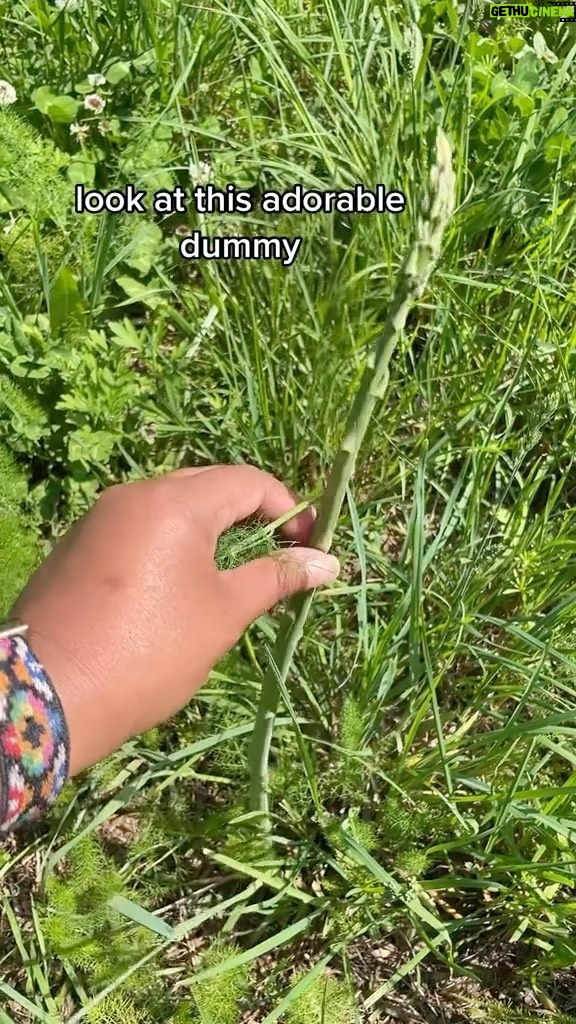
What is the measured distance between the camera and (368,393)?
1.93 feet

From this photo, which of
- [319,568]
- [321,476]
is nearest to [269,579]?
[319,568]

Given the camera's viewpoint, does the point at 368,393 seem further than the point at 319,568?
No

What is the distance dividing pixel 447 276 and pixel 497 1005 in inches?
39.0

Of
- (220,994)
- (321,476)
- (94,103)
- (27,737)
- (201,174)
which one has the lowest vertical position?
(220,994)

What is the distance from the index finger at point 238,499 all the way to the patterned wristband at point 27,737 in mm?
210

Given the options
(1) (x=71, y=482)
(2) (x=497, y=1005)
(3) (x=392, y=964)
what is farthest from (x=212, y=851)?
(1) (x=71, y=482)

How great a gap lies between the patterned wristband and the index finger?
210 millimetres

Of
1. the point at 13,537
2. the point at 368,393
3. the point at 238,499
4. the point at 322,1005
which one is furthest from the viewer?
the point at 13,537

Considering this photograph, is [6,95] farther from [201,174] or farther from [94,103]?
[201,174]

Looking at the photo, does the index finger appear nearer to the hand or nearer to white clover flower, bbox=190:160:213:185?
the hand

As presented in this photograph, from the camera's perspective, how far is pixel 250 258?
134 centimetres

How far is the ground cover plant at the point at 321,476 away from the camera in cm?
105

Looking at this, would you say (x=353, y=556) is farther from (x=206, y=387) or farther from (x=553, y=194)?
(x=553, y=194)

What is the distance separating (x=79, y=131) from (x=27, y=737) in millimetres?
1145
